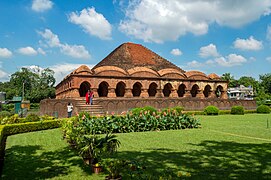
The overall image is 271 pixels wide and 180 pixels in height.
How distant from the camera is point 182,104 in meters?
25.3

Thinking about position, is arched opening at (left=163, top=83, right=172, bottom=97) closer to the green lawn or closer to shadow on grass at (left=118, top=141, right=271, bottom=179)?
the green lawn

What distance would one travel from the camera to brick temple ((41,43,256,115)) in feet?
72.9

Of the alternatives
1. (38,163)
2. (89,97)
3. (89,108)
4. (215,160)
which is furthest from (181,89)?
(38,163)

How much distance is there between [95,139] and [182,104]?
68.2 feet

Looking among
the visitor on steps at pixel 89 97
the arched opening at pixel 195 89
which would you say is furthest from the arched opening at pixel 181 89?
the visitor on steps at pixel 89 97

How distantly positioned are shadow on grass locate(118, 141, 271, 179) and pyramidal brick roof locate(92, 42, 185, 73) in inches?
860

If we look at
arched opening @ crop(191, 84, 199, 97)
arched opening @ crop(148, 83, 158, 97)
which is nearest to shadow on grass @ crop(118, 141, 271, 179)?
arched opening @ crop(148, 83, 158, 97)

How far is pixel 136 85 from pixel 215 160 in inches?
916

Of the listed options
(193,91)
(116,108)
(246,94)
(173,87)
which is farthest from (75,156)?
(246,94)

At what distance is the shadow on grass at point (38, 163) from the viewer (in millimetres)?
5086

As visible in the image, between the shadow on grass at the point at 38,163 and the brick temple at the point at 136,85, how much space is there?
36.4 ft

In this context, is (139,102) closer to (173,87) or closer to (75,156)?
(173,87)

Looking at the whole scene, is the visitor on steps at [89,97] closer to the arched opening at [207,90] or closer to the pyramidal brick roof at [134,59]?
the pyramidal brick roof at [134,59]

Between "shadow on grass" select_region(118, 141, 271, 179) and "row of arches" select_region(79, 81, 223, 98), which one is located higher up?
"row of arches" select_region(79, 81, 223, 98)
